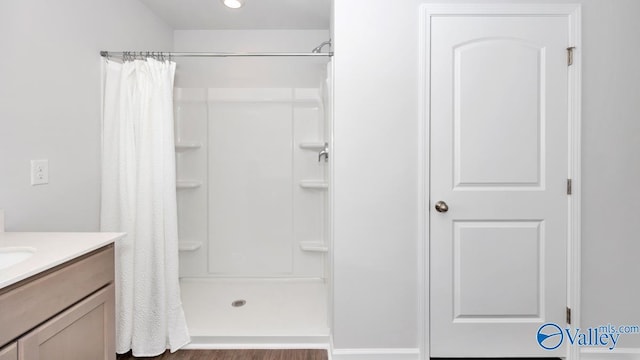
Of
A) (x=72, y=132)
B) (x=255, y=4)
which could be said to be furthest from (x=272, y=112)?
(x=72, y=132)

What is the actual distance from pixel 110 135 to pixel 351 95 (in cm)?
144

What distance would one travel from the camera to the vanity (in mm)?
1008

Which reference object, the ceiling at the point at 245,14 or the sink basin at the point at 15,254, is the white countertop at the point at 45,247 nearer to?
the sink basin at the point at 15,254

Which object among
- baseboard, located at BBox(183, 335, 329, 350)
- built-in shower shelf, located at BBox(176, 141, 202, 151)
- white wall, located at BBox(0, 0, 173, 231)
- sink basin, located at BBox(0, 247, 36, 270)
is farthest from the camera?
built-in shower shelf, located at BBox(176, 141, 202, 151)

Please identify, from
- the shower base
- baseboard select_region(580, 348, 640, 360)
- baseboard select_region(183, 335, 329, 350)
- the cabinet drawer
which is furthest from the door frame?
the cabinet drawer

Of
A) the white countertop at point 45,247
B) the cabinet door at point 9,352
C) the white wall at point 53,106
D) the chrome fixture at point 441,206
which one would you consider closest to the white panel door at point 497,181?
the chrome fixture at point 441,206

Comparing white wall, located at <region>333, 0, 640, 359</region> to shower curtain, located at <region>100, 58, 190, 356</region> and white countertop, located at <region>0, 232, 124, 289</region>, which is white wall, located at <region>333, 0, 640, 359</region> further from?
white countertop, located at <region>0, 232, 124, 289</region>

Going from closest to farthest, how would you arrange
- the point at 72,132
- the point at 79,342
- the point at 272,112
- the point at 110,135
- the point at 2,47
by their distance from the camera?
1. the point at 79,342
2. the point at 2,47
3. the point at 72,132
4. the point at 110,135
5. the point at 272,112

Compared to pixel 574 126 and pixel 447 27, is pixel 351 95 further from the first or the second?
pixel 574 126

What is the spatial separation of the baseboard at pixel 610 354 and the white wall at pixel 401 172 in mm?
44

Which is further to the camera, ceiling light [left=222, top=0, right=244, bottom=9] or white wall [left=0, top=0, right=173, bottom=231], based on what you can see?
ceiling light [left=222, top=0, right=244, bottom=9]

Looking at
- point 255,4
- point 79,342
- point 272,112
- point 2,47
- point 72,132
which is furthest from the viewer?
point 272,112

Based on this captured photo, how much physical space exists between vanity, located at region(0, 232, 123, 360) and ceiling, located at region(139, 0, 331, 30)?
1.92m

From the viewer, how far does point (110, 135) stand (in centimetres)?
205
